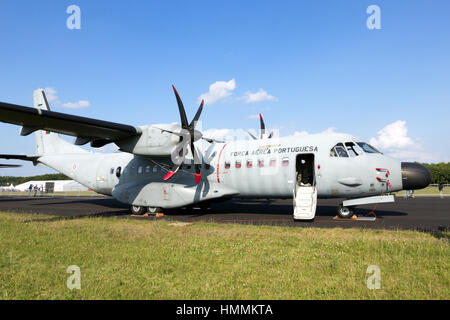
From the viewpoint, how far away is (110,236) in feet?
28.8

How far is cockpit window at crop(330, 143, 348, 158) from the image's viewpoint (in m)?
12.1

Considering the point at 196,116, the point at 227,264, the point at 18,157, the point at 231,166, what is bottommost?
the point at 227,264

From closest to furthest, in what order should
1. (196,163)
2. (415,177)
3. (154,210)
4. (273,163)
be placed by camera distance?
(415,177)
(273,163)
(196,163)
(154,210)

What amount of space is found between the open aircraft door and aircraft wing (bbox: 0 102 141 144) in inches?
317

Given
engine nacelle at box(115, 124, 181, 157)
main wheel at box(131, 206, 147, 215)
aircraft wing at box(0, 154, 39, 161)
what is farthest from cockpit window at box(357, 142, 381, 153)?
aircraft wing at box(0, 154, 39, 161)

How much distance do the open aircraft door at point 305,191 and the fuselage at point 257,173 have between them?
260 millimetres

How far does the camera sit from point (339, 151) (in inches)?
479

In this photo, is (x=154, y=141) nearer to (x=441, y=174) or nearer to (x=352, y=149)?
(x=352, y=149)

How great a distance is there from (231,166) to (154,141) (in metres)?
3.96

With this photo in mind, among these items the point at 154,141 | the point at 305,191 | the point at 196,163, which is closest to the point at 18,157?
the point at 154,141

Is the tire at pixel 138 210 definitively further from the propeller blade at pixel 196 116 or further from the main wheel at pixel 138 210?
the propeller blade at pixel 196 116

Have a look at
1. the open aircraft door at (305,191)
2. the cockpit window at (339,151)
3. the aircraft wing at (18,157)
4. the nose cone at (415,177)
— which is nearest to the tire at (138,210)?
the open aircraft door at (305,191)
